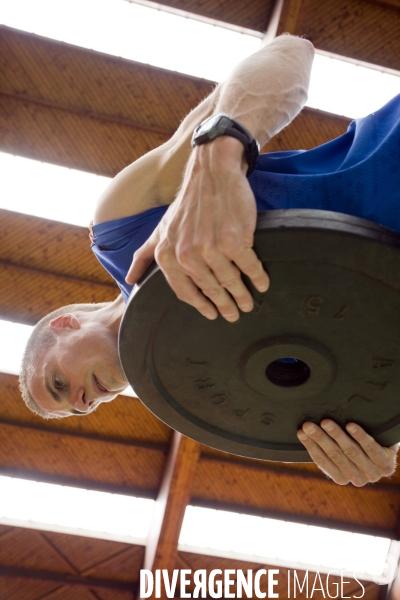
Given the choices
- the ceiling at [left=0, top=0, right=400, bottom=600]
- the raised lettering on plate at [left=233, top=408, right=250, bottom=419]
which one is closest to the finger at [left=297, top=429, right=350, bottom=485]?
the raised lettering on plate at [left=233, top=408, right=250, bottom=419]

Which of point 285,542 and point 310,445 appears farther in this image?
point 285,542

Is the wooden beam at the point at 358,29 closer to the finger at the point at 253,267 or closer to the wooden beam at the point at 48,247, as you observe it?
the wooden beam at the point at 48,247

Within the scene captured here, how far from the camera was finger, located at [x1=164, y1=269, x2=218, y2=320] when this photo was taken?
2.05 m

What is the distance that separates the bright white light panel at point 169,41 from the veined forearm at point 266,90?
8.72 m

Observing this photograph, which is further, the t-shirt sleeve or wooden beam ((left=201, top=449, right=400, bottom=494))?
wooden beam ((left=201, top=449, right=400, bottom=494))

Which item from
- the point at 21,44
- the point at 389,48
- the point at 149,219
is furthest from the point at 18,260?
the point at 149,219

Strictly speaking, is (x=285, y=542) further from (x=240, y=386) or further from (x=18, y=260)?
(x=240, y=386)

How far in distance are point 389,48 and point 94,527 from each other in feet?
35.7

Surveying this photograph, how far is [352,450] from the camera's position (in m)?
2.87

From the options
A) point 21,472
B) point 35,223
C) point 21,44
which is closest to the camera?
point 21,44

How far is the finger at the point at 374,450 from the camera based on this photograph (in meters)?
2.82

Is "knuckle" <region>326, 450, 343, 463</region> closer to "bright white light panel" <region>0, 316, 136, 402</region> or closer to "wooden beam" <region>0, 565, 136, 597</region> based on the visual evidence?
"bright white light panel" <region>0, 316, 136, 402</region>

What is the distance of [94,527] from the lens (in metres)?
13.0

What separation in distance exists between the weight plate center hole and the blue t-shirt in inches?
30.2
